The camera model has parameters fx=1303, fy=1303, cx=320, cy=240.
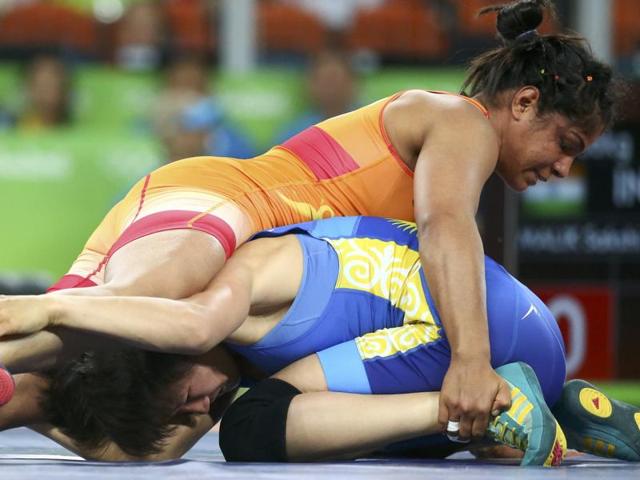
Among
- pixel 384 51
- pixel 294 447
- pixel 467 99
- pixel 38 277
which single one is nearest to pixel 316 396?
pixel 294 447

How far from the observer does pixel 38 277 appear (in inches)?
192

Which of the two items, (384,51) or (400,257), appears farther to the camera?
(384,51)

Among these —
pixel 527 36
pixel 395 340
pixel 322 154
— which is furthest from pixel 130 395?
pixel 527 36

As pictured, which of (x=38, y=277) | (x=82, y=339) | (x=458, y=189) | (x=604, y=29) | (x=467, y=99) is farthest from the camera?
(x=604, y=29)

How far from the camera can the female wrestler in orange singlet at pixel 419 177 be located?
7.70 feet

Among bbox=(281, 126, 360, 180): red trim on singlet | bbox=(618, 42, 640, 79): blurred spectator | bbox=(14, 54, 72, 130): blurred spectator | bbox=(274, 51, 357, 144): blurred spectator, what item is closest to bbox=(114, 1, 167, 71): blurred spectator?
bbox=(14, 54, 72, 130): blurred spectator

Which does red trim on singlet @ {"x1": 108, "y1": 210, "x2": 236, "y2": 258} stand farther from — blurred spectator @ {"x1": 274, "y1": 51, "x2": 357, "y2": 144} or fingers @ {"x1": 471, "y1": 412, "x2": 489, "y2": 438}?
blurred spectator @ {"x1": 274, "y1": 51, "x2": 357, "y2": 144}

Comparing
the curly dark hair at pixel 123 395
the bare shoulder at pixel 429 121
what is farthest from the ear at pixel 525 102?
the curly dark hair at pixel 123 395

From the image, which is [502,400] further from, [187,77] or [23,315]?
[187,77]

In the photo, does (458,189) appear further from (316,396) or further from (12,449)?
(12,449)

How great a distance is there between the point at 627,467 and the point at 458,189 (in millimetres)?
602

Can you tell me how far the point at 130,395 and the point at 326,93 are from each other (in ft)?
9.69

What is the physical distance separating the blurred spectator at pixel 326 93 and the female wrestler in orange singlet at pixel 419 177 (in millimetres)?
2080

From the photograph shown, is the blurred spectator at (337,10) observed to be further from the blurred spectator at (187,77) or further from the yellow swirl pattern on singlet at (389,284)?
the yellow swirl pattern on singlet at (389,284)
